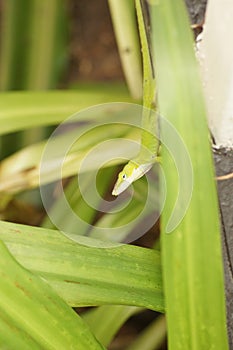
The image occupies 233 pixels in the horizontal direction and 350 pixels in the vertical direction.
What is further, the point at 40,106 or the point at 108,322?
the point at 40,106

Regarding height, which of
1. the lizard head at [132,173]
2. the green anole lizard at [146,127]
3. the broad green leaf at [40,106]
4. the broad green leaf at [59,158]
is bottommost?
the broad green leaf at [59,158]

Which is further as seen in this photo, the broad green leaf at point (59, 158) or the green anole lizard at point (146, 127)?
the broad green leaf at point (59, 158)

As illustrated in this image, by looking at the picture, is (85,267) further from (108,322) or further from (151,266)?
(108,322)

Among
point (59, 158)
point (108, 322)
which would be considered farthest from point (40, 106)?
point (108, 322)

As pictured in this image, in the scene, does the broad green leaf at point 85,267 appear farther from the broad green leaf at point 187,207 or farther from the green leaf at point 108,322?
the green leaf at point 108,322

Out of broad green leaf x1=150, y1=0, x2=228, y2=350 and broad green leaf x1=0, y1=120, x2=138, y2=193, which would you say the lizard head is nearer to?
broad green leaf x1=150, y1=0, x2=228, y2=350

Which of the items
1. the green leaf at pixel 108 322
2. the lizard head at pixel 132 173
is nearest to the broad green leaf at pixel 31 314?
the lizard head at pixel 132 173

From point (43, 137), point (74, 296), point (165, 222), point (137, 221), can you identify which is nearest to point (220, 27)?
point (165, 222)

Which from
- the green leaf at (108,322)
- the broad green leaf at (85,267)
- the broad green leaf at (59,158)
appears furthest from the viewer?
the broad green leaf at (59,158)
